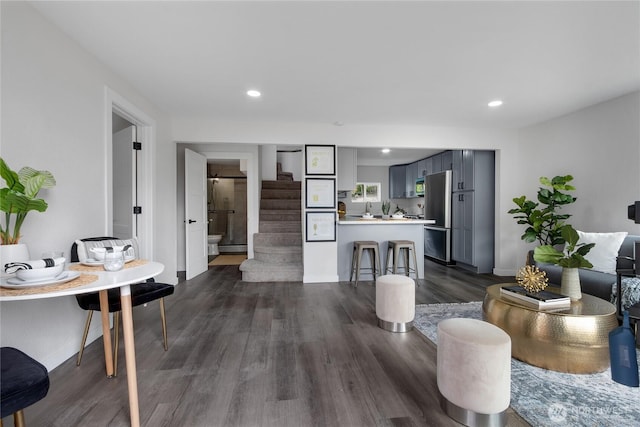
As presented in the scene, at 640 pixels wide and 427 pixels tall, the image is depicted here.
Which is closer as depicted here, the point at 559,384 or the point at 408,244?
the point at 559,384

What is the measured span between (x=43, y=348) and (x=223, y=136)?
310 centimetres

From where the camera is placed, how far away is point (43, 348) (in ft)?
6.38

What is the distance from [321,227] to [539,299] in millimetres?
2915

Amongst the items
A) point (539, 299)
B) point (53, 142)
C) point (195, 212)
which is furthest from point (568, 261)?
point (195, 212)

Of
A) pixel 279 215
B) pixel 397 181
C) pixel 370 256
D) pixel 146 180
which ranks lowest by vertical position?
pixel 370 256

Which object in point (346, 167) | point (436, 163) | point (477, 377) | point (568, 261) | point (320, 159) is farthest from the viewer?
point (436, 163)

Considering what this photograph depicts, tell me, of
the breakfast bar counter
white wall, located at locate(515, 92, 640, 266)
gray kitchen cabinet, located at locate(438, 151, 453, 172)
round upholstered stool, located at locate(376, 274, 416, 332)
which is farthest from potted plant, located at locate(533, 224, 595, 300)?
gray kitchen cabinet, located at locate(438, 151, 453, 172)

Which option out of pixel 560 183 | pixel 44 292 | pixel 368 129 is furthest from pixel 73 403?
pixel 560 183

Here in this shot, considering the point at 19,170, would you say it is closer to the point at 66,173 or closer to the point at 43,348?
the point at 66,173

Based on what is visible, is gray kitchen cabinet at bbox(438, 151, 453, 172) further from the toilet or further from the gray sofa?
the toilet

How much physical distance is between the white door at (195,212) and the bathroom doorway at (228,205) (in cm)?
209

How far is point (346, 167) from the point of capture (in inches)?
224

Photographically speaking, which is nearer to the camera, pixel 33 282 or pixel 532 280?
pixel 33 282

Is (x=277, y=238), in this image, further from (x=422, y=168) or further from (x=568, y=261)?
(x=568, y=261)
